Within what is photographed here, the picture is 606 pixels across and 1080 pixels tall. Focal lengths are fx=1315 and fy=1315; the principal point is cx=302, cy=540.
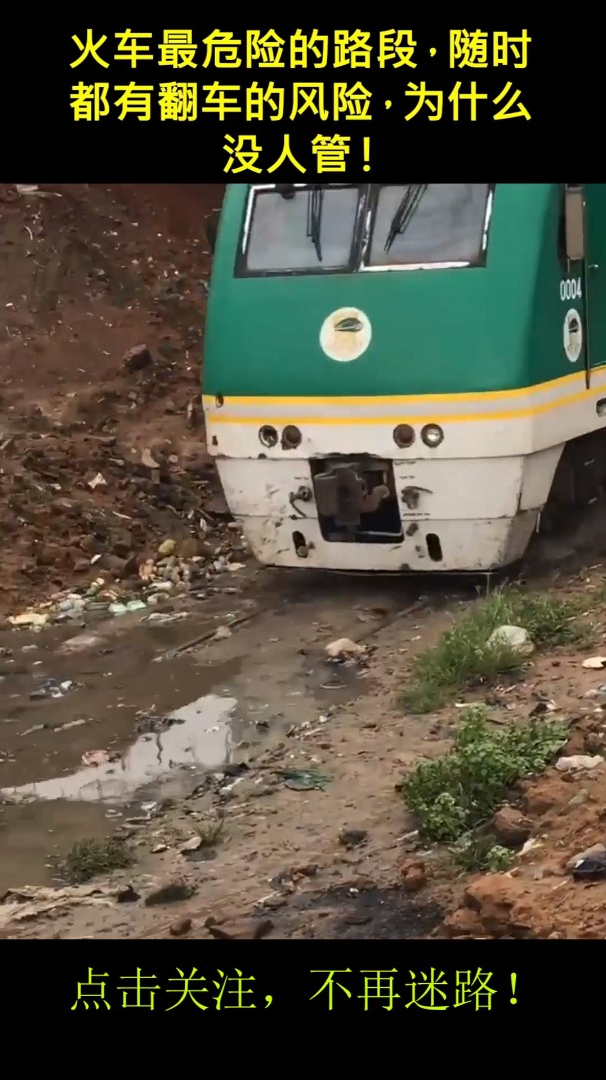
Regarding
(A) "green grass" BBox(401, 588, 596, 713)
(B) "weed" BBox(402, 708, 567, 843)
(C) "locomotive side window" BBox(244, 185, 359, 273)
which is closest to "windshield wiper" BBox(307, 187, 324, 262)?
(C) "locomotive side window" BBox(244, 185, 359, 273)

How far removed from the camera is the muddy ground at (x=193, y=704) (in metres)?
3.76

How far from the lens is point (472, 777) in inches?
161

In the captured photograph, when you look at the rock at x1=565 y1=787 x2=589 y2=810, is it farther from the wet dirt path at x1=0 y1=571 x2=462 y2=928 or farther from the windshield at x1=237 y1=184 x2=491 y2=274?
the windshield at x1=237 y1=184 x2=491 y2=274

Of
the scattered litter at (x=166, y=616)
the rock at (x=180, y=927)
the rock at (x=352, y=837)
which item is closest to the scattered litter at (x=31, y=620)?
the scattered litter at (x=166, y=616)

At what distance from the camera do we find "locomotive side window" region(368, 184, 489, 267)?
251 inches

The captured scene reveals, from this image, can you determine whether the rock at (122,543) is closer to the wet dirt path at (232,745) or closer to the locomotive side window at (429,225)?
the wet dirt path at (232,745)

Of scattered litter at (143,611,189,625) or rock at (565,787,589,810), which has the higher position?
rock at (565,787,589,810)

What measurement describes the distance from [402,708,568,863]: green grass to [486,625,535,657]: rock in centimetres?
103

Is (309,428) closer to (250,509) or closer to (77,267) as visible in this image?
(250,509)

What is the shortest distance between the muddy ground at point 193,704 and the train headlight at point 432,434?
88 cm

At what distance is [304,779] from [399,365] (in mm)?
2427

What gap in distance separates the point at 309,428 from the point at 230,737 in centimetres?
182

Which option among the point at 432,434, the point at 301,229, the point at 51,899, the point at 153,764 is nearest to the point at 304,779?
the point at 153,764

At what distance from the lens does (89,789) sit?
5105 mm
